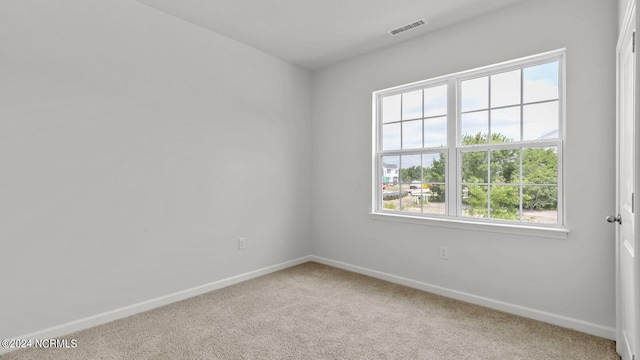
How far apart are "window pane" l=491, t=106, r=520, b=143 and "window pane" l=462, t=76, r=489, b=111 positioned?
14cm

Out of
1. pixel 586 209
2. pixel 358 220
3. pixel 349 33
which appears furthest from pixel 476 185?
pixel 349 33

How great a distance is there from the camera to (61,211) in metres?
2.30

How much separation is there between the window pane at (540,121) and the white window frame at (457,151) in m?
0.04

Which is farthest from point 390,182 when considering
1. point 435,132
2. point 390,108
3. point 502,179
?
point 502,179

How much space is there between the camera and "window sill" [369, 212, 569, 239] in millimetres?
2490

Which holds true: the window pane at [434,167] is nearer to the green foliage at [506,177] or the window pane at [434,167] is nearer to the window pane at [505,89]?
the green foliage at [506,177]

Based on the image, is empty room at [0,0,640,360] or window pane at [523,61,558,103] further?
window pane at [523,61,558,103]

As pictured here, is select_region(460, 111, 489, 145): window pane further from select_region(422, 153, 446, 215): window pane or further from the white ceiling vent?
the white ceiling vent

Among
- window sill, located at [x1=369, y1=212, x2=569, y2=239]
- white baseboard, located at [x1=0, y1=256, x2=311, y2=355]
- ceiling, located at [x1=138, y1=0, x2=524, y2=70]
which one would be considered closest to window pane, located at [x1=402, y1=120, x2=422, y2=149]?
window sill, located at [x1=369, y1=212, x2=569, y2=239]

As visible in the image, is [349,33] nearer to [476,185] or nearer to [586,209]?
[476,185]

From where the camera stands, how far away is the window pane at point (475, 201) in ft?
9.64

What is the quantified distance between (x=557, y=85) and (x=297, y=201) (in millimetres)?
2933

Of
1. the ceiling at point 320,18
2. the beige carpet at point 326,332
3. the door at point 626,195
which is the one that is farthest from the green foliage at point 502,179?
the ceiling at point 320,18

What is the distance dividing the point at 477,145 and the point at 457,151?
→ 0.19 meters
